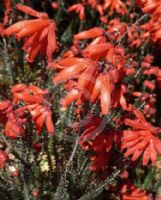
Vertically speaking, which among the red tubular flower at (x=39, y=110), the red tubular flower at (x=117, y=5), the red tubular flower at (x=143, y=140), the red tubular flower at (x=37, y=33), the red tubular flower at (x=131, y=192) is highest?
the red tubular flower at (x=37, y=33)

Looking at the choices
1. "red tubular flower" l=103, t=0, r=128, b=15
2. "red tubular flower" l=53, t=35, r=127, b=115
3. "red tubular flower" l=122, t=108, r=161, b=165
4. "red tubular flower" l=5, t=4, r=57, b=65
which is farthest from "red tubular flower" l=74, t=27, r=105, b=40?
"red tubular flower" l=103, t=0, r=128, b=15

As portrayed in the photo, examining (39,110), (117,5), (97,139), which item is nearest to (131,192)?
(97,139)

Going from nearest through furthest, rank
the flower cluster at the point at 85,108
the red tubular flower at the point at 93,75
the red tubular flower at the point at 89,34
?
the red tubular flower at the point at 93,75, the flower cluster at the point at 85,108, the red tubular flower at the point at 89,34

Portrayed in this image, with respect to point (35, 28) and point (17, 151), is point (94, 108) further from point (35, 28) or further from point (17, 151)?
point (17, 151)

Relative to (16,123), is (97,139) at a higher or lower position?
lower

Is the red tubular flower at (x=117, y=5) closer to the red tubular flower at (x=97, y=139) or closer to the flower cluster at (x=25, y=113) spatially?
the red tubular flower at (x=97, y=139)

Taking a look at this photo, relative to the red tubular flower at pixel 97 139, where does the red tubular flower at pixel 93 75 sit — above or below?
above

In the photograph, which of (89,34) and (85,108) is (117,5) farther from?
(85,108)

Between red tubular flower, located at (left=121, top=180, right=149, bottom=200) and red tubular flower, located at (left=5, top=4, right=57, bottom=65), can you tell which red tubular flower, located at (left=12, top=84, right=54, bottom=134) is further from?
red tubular flower, located at (left=121, top=180, right=149, bottom=200)

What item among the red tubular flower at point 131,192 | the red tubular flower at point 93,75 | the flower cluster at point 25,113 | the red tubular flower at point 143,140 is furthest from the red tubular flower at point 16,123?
the red tubular flower at point 131,192
